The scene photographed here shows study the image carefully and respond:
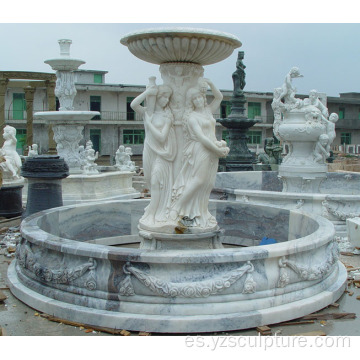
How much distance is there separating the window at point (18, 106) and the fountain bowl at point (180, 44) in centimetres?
2897

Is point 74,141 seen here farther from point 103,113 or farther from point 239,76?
point 103,113

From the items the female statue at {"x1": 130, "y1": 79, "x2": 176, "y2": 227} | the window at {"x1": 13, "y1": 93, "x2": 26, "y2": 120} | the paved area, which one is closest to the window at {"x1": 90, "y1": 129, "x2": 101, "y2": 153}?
the window at {"x1": 13, "y1": 93, "x2": 26, "y2": 120}

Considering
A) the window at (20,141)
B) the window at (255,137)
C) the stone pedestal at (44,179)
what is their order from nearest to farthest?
the stone pedestal at (44,179) < the window at (20,141) < the window at (255,137)

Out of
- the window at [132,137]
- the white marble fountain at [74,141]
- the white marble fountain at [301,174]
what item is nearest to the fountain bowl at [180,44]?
the white marble fountain at [301,174]

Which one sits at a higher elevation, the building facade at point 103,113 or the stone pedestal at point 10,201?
the building facade at point 103,113

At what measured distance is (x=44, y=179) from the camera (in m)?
8.12

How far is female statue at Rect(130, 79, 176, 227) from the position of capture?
566cm

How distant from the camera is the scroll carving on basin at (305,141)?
10.1 m

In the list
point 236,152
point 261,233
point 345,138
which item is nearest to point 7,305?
point 261,233

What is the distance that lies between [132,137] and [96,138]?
2560mm

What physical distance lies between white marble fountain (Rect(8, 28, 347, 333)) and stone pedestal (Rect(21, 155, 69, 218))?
1375 millimetres

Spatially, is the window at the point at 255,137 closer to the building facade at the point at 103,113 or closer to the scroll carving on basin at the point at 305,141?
the building facade at the point at 103,113

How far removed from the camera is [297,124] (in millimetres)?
10141
